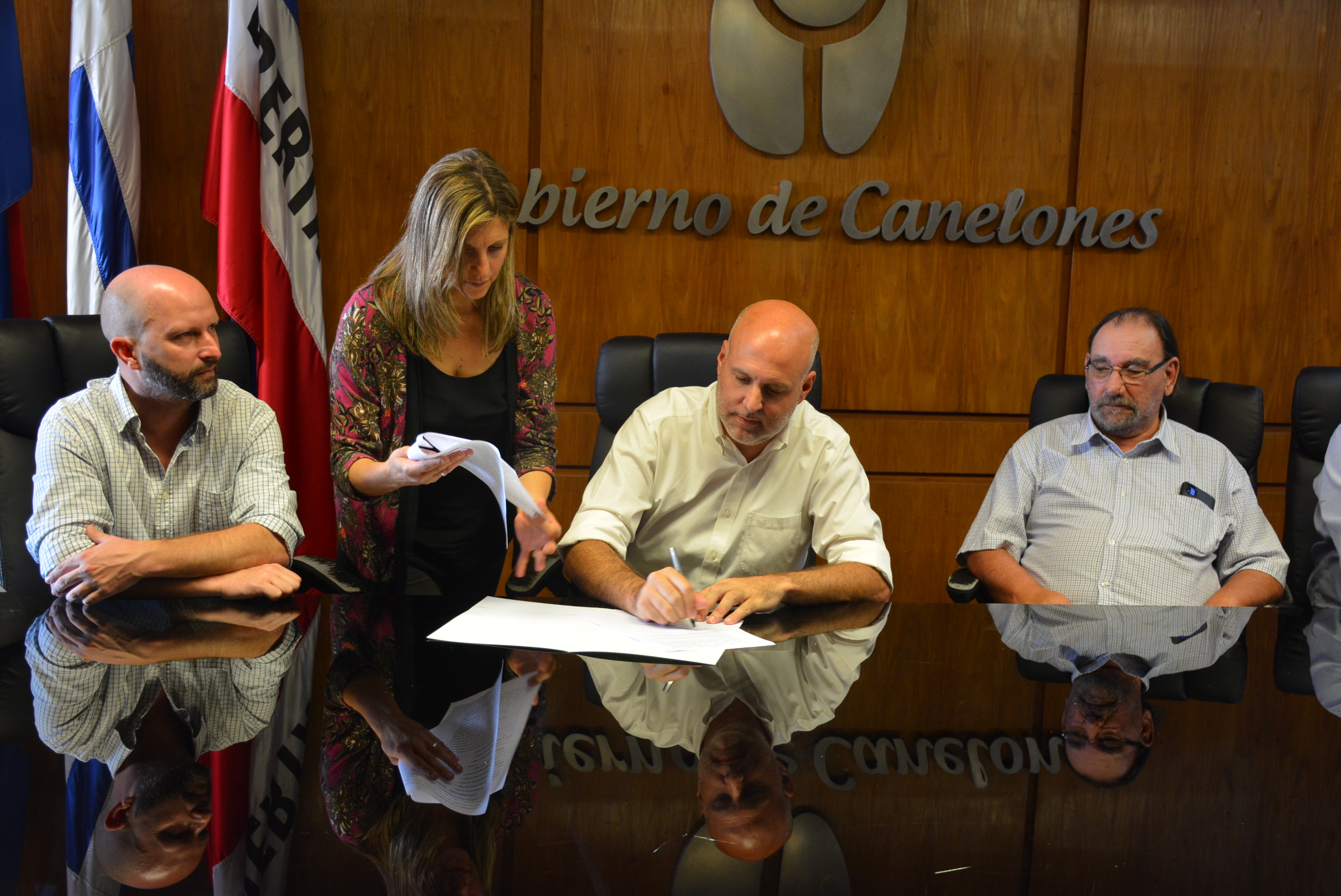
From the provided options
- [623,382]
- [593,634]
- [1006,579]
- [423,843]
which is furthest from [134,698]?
[1006,579]

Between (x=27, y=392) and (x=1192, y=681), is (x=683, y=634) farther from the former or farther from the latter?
(x=27, y=392)

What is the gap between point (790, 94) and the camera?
3652mm

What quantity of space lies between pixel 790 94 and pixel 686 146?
0.44 meters

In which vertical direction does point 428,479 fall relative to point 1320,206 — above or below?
below

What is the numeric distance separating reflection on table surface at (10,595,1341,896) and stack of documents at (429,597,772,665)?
0.15 feet

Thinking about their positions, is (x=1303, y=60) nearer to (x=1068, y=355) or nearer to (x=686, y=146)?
(x=1068, y=355)

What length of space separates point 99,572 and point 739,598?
1.08 meters

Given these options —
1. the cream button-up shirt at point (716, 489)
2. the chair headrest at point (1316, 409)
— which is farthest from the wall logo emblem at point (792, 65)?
the cream button-up shirt at point (716, 489)

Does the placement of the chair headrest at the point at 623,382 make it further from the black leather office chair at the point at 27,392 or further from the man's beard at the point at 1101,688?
the man's beard at the point at 1101,688

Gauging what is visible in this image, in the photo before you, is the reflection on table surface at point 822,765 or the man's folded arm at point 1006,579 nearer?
the reflection on table surface at point 822,765

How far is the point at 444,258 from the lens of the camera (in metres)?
1.89

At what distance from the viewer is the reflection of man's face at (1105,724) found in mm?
1050

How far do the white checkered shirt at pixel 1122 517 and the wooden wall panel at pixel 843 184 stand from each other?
1.19 meters

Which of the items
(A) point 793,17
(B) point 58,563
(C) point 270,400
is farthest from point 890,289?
(B) point 58,563
